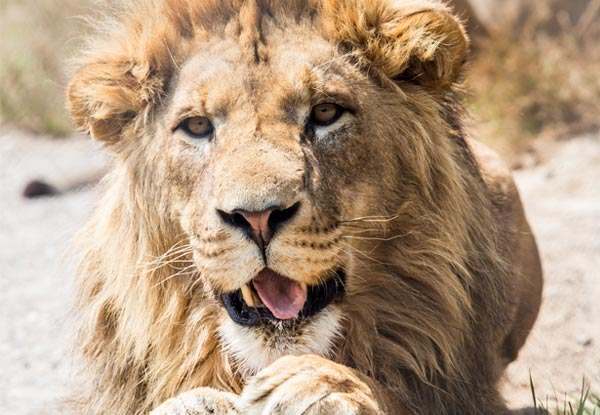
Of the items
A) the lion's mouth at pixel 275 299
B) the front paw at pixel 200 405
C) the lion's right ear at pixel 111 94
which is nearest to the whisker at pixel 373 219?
the lion's mouth at pixel 275 299

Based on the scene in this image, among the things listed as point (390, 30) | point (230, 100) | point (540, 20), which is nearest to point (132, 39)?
point (230, 100)

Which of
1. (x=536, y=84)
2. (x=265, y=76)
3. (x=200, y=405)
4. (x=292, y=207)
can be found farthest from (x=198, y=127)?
(x=536, y=84)

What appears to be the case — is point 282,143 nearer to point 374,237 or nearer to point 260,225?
point 260,225

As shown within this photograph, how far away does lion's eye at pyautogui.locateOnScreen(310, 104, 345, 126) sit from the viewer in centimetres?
318

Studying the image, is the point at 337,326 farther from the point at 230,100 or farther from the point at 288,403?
the point at 230,100

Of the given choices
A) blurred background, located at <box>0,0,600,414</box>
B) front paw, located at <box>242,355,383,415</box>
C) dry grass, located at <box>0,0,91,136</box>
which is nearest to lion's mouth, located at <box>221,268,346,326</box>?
front paw, located at <box>242,355,383,415</box>

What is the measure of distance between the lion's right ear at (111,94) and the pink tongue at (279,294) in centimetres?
82

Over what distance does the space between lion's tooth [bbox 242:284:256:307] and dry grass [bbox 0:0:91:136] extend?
7151 mm

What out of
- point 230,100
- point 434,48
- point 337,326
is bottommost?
point 337,326

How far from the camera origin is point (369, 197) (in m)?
3.24

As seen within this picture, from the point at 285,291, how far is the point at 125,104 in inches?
37.9

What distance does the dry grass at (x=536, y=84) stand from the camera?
8336 millimetres

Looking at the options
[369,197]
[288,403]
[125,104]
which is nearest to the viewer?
[288,403]

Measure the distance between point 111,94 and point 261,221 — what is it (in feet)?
3.23
